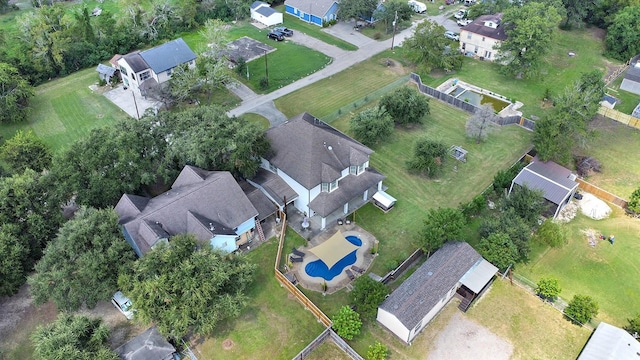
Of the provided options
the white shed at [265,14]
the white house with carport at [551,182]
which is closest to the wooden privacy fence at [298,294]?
the white house with carport at [551,182]

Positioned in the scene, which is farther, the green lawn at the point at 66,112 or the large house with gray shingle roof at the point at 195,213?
the green lawn at the point at 66,112

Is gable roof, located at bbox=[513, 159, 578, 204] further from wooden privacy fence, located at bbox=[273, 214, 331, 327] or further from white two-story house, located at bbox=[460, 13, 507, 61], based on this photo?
white two-story house, located at bbox=[460, 13, 507, 61]

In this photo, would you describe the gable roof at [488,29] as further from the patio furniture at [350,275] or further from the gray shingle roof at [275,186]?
the patio furniture at [350,275]

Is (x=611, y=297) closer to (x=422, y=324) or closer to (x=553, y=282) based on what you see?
(x=553, y=282)

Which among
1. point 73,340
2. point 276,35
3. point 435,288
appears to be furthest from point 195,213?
point 276,35

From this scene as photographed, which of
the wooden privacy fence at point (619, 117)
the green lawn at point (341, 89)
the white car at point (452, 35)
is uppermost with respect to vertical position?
the white car at point (452, 35)

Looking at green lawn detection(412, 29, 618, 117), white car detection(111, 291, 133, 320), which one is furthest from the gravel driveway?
green lawn detection(412, 29, 618, 117)
